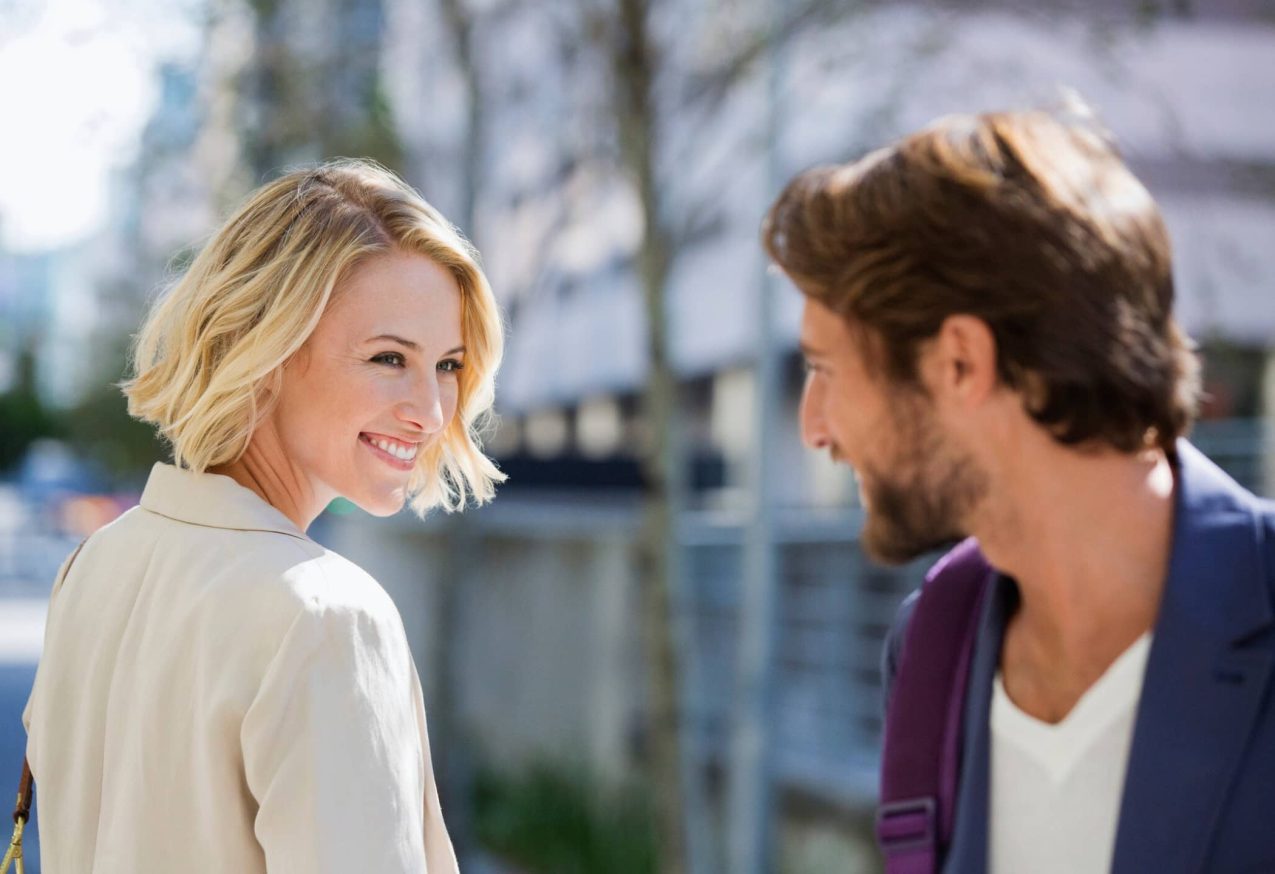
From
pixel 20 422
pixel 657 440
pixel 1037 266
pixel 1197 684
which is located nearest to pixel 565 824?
pixel 657 440

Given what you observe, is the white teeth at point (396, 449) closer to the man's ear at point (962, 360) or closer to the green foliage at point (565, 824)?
the man's ear at point (962, 360)

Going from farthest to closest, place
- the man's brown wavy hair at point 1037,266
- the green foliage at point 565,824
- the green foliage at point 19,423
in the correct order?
the green foliage at point 19,423 → the green foliage at point 565,824 → the man's brown wavy hair at point 1037,266

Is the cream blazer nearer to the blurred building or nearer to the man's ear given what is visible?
the man's ear

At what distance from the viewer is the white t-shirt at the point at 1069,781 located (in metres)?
1.82

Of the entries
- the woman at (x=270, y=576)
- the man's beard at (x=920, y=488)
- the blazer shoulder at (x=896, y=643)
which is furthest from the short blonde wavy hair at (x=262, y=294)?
the blazer shoulder at (x=896, y=643)

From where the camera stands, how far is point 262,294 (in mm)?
1847

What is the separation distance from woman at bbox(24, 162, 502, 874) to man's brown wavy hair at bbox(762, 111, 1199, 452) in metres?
0.55

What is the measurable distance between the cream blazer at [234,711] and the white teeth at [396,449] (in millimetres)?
157

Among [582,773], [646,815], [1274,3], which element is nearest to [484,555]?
[582,773]

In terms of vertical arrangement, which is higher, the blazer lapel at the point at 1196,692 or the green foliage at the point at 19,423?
the blazer lapel at the point at 1196,692

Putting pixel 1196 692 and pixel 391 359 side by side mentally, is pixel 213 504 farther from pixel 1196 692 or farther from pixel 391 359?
pixel 1196 692

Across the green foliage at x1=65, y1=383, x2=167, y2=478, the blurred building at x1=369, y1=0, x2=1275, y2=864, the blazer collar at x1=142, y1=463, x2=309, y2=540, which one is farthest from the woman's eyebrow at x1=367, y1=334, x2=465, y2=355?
the green foliage at x1=65, y1=383, x2=167, y2=478

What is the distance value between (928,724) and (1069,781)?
20 centimetres

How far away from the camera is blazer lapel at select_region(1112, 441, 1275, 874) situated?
1680mm
